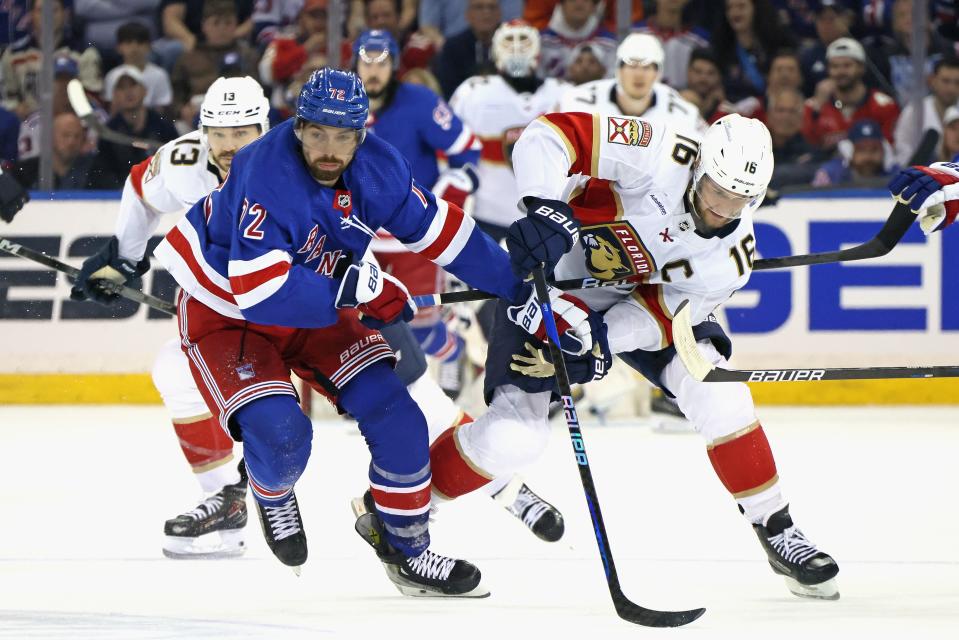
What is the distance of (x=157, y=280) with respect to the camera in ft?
23.2

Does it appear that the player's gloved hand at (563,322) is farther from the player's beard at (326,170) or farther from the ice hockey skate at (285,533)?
the ice hockey skate at (285,533)

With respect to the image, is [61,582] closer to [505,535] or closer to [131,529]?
[131,529]

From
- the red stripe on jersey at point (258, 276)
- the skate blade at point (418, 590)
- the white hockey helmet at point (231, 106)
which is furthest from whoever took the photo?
the white hockey helmet at point (231, 106)

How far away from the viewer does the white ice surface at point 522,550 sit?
334cm

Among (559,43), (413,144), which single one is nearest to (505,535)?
(413,144)

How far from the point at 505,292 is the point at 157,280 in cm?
362

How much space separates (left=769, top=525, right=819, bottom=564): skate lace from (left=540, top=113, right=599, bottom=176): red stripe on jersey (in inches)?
35.6

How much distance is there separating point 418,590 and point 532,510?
555mm

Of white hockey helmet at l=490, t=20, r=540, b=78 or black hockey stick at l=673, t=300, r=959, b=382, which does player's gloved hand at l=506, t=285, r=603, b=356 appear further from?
white hockey helmet at l=490, t=20, r=540, b=78

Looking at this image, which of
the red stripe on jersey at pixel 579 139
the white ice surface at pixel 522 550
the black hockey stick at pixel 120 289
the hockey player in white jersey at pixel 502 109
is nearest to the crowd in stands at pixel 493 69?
the hockey player in white jersey at pixel 502 109

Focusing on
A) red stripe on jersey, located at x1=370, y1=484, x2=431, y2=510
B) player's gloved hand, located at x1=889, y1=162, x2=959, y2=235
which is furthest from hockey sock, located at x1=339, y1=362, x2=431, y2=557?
player's gloved hand, located at x1=889, y1=162, x2=959, y2=235

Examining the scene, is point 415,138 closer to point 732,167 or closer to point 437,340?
point 437,340

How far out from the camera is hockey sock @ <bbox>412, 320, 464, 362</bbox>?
21.5 feet

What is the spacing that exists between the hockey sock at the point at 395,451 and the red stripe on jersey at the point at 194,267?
34 cm
